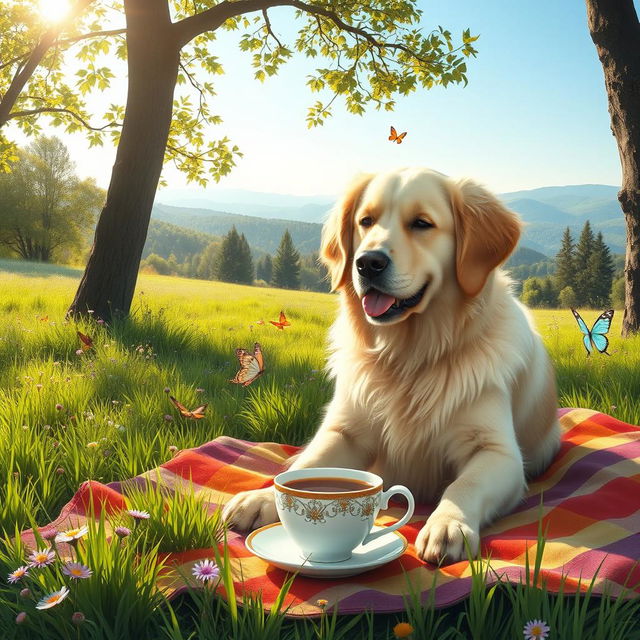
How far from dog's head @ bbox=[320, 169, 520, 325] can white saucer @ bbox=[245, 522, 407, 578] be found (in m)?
1.07

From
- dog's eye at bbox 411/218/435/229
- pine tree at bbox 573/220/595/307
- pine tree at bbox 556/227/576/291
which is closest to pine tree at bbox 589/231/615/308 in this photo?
pine tree at bbox 573/220/595/307

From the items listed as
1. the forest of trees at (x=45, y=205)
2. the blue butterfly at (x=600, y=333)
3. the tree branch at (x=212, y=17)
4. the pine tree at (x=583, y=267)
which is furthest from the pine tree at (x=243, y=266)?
the blue butterfly at (x=600, y=333)

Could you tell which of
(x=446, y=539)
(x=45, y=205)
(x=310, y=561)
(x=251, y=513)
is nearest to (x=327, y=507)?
(x=310, y=561)

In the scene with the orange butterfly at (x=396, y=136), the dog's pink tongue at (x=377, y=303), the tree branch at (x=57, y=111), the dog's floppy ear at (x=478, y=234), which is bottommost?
the dog's pink tongue at (x=377, y=303)

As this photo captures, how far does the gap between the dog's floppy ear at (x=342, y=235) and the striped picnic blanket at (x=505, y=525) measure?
1112mm

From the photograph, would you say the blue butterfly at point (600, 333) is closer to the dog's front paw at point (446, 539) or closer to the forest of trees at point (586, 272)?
the dog's front paw at point (446, 539)

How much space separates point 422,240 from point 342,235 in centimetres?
63

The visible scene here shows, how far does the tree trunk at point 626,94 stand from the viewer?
745 cm

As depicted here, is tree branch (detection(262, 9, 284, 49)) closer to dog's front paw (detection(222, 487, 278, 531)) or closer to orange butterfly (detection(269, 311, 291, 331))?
orange butterfly (detection(269, 311, 291, 331))

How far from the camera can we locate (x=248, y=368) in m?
5.33

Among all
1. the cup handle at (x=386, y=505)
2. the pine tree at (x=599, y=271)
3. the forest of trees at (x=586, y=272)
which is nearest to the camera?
the cup handle at (x=386, y=505)

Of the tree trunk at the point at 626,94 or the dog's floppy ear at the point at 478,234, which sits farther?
the tree trunk at the point at 626,94

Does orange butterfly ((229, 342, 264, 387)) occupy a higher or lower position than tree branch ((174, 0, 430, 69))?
lower

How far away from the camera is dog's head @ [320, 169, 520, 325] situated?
9.45ft
